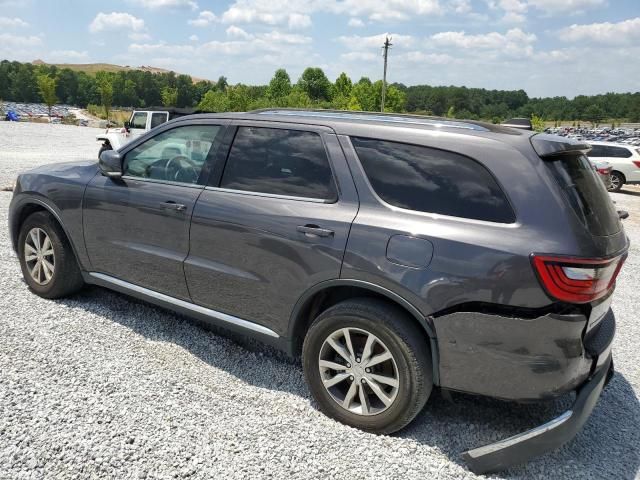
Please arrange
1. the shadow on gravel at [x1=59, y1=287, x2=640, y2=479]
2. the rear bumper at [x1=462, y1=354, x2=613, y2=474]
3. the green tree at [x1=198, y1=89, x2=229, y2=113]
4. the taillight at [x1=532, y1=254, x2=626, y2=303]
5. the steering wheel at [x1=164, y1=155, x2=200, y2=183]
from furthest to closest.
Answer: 1. the green tree at [x1=198, y1=89, x2=229, y2=113]
2. the steering wheel at [x1=164, y1=155, x2=200, y2=183]
3. the shadow on gravel at [x1=59, y1=287, x2=640, y2=479]
4. the rear bumper at [x1=462, y1=354, x2=613, y2=474]
5. the taillight at [x1=532, y1=254, x2=626, y2=303]

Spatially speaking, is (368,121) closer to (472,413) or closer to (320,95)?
(472,413)

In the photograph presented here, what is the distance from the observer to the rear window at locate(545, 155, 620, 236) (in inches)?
99.9

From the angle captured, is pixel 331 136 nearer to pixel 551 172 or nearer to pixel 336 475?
pixel 551 172

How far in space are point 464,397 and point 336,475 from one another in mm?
1189

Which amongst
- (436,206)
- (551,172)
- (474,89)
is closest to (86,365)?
(436,206)

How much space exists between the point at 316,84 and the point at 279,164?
107 m

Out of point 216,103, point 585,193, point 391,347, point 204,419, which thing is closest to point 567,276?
point 585,193

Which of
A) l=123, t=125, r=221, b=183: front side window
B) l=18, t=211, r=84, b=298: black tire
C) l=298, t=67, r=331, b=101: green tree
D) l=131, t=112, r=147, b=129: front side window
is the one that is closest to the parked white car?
l=131, t=112, r=147, b=129: front side window

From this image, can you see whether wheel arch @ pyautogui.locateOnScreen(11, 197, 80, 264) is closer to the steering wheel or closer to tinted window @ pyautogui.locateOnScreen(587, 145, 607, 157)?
the steering wheel

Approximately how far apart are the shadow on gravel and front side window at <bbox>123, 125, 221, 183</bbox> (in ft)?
3.99

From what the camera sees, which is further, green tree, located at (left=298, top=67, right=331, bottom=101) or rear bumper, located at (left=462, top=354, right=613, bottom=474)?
green tree, located at (left=298, top=67, right=331, bottom=101)

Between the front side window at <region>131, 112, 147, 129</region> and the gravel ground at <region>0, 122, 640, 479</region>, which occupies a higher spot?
the front side window at <region>131, 112, 147, 129</region>

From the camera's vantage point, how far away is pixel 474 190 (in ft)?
8.55

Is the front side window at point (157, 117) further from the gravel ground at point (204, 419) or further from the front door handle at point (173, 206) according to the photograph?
the front door handle at point (173, 206)
